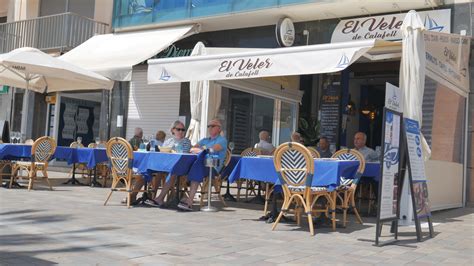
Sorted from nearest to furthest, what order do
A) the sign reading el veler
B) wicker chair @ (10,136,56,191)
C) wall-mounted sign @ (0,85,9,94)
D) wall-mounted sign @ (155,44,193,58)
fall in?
wicker chair @ (10,136,56,191)
the sign reading el veler
wall-mounted sign @ (155,44,193,58)
wall-mounted sign @ (0,85,9,94)

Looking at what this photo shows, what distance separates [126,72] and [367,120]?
8148mm

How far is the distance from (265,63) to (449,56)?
11.9ft

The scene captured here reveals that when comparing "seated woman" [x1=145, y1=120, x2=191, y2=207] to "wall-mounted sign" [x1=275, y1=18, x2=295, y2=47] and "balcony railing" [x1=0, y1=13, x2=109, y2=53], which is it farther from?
"balcony railing" [x1=0, y1=13, x2=109, y2=53]

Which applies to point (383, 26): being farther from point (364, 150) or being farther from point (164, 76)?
point (164, 76)

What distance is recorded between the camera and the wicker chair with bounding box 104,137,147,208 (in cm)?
790

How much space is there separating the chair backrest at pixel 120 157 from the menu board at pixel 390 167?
391 centimetres

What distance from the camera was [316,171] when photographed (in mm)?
6324

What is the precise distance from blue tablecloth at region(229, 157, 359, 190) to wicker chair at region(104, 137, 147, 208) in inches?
68.7

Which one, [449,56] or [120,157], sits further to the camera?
[449,56]

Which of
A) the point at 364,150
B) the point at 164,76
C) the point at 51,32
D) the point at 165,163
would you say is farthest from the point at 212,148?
the point at 51,32

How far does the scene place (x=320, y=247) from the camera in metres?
5.39

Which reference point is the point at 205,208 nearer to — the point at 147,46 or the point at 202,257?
the point at 202,257

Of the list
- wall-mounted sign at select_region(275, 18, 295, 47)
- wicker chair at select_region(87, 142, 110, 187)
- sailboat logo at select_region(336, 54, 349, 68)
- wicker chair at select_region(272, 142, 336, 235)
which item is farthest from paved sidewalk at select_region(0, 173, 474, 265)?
wall-mounted sign at select_region(275, 18, 295, 47)

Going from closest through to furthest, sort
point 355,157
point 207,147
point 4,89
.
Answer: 1. point 355,157
2. point 207,147
3. point 4,89
